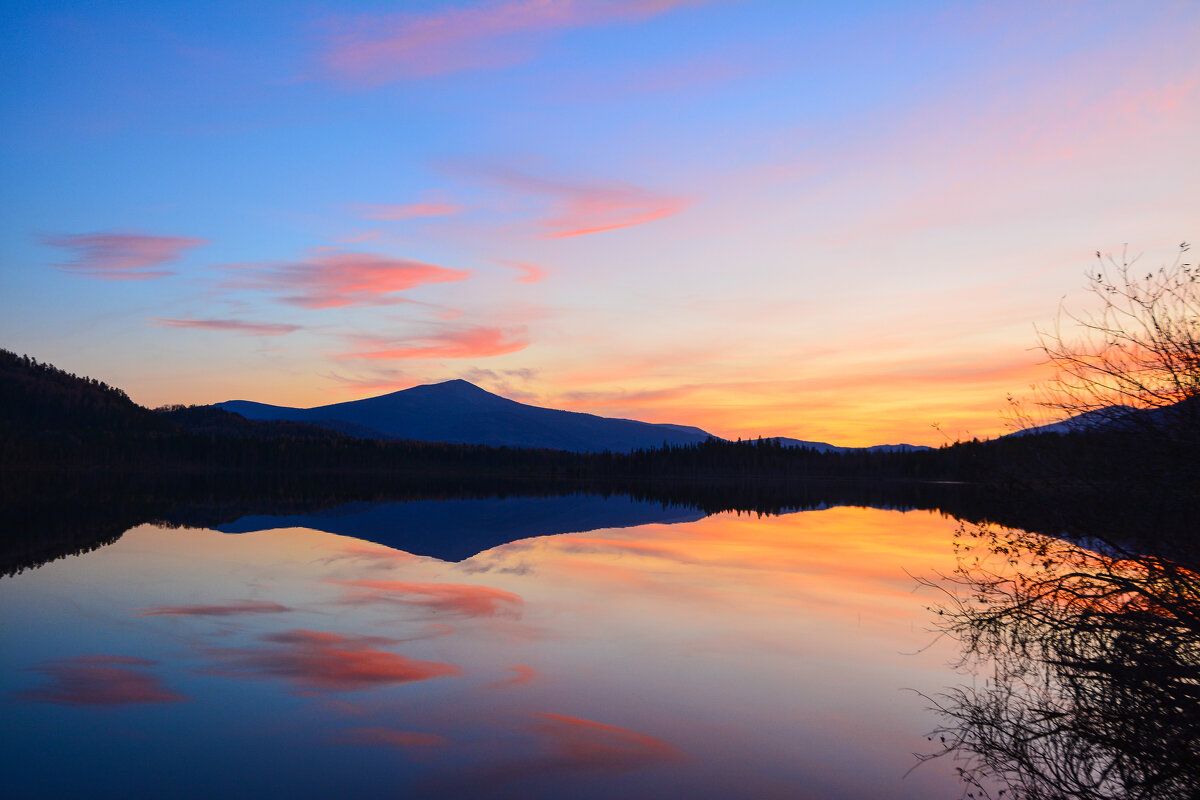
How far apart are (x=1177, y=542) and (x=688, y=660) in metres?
7.58

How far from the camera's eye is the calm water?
328 inches

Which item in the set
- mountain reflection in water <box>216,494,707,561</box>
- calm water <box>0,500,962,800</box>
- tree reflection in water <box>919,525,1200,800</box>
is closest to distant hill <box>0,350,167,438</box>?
mountain reflection in water <box>216,494,707,561</box>

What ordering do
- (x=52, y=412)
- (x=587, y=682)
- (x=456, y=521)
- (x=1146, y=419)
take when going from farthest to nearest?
(x=52, y=412)
(x=456, y=521)
(x=587, y=682)
(x=1146, y=419)

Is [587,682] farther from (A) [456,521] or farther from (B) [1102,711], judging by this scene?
(A) [456,521]

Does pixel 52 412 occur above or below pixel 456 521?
above

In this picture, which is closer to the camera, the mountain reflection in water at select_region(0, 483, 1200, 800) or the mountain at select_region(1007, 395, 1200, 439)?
the mountain reflection in water at select_region(0, 483, 1200, 800)

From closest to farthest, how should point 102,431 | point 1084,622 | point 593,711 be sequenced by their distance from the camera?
1. point 593,711
2. point 1084,622
3. point 102,431

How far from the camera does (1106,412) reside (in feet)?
36.2

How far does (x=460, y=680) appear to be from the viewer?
11562mm

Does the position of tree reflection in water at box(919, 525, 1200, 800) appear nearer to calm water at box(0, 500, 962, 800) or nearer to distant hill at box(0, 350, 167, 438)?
calm water at box(0, 500, 962, 800)

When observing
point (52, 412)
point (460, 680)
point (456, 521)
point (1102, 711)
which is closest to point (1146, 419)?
point (1102, 711)

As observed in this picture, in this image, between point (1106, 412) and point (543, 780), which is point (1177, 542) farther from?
point (543, 780)

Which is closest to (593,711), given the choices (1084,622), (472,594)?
(1084,622)

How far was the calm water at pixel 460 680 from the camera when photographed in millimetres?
8320
